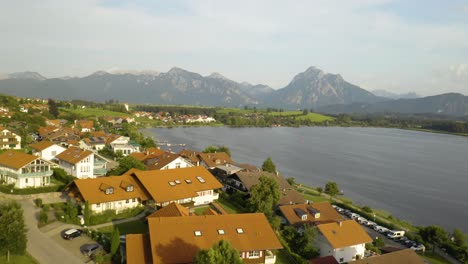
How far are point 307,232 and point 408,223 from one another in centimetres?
1842

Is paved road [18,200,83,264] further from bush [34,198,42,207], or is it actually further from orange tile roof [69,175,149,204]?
orange tile roof [69,175,149,204]

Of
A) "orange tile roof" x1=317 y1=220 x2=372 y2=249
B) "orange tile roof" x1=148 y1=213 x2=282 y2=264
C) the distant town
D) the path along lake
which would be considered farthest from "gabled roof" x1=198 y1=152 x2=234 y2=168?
"orange tile roof" x1=148 y1=213 x2=282 y2=264

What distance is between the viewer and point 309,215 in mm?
29469

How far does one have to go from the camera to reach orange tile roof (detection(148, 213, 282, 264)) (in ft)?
56.5

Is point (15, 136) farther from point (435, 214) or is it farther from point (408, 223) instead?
point (435, 214)

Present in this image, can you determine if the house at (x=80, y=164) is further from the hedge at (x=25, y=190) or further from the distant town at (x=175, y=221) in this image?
the hedge at (x=25, y=190)

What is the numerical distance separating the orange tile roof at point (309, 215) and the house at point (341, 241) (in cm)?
288

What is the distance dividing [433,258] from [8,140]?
44196 millimetres

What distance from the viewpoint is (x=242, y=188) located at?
35.1 meters

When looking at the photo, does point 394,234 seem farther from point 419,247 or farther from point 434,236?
point 434,236

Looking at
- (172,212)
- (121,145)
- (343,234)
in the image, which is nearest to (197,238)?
A: (172,212)

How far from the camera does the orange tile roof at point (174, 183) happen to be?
1033 inches

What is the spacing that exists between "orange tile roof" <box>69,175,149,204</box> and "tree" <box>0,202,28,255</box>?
5979 millimetres

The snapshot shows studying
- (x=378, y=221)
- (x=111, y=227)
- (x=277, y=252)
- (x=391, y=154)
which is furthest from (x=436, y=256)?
(x=391, y=154)
